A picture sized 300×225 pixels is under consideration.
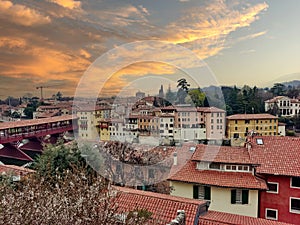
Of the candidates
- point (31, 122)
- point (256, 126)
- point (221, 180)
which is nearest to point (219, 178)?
point (221, 180)

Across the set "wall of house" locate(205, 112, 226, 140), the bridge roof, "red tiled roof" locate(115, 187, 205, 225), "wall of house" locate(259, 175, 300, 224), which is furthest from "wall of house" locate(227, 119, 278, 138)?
"red tiled roof" locate(115, 187, 205, 225)

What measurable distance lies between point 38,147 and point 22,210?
36.5 feet

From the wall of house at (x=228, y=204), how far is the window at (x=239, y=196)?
0.08 metres

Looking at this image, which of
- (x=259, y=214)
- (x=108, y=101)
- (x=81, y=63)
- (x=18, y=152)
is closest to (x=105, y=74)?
(x=108, y=101)

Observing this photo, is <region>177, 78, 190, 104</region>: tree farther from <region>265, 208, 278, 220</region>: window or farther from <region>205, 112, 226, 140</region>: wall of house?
<region>265, 208, 278, 220</region>: window

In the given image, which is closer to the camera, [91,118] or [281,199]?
[91,118]

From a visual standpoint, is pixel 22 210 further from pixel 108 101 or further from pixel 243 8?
pixel 243 8

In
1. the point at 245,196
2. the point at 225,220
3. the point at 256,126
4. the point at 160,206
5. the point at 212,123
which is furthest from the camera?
the point at 256,126

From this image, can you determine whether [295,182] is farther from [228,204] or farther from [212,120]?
[212,120]

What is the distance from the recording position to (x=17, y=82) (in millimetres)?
8867

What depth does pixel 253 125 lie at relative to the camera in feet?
57.6

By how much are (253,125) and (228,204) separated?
11.5 metres

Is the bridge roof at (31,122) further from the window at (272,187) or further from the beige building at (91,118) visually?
the window at (272,187)

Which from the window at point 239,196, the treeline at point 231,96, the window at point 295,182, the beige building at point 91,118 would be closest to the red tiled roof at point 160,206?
the beige building at point 91,118
